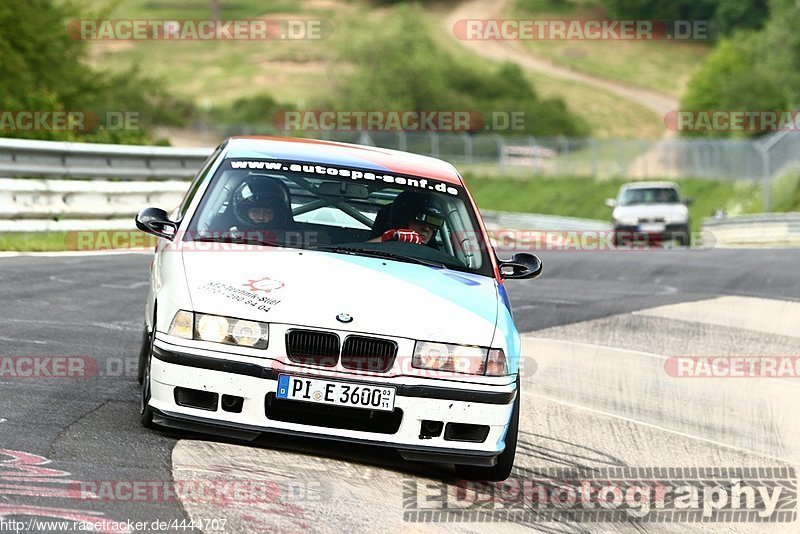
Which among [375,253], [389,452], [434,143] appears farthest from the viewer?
[434,143]

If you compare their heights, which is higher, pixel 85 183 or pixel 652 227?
pixel 85 183

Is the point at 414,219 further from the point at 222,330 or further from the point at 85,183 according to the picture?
the point at 85,183

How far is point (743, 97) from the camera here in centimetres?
7125

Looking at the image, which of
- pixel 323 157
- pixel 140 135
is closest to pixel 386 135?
pixel 140 135

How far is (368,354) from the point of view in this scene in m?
6.25

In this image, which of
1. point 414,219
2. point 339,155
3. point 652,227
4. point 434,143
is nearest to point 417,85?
point 434,143

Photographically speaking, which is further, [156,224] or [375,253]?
[156,224]

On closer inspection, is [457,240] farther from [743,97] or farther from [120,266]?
[743,97]

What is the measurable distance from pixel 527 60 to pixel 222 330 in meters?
107

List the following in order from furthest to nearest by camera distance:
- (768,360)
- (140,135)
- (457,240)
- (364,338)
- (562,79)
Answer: (562,79) → (140,135) → (768,360) → (457,240) → (364,338)

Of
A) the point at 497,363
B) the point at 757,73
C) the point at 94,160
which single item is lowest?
the point at 497,363

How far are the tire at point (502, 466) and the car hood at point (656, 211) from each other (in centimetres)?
2311

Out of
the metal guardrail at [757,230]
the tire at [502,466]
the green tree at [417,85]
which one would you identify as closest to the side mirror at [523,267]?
the tire at [502,466]

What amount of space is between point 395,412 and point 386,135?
46500 millimetres
